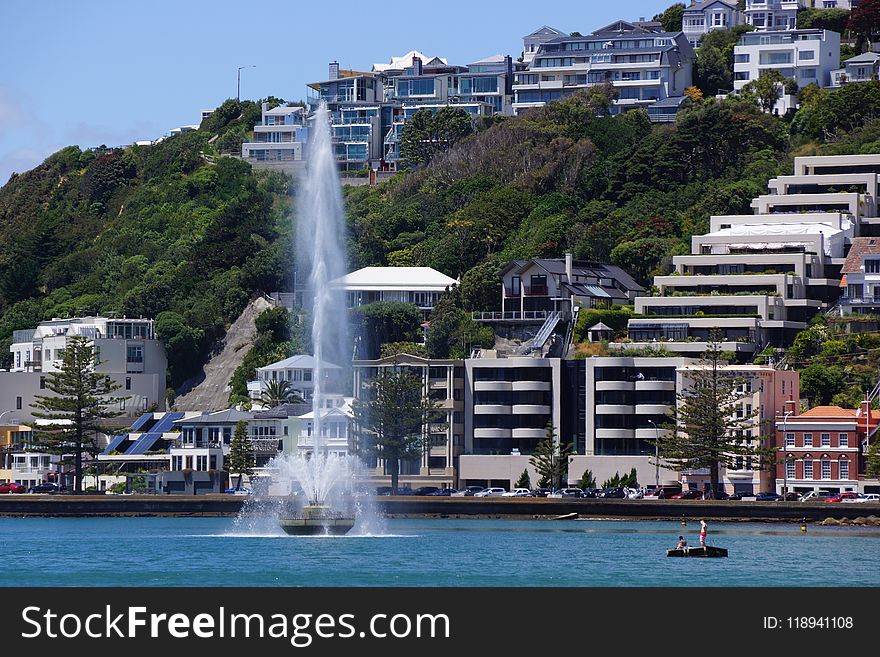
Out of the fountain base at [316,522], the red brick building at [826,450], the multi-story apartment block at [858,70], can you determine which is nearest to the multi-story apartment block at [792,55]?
the multi-story apartment block at [858,70]

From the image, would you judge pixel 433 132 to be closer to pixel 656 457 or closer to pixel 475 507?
pixel 656 457

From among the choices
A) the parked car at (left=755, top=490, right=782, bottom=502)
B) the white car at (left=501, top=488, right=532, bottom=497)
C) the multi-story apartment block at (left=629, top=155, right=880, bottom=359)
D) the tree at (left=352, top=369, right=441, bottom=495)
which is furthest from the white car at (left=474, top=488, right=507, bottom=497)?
the multi-story apartment block at (left=629, top=155, right=880, bottom=359)

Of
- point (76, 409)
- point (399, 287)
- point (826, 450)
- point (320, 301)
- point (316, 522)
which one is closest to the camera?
point (316, 522)

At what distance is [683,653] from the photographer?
156ft

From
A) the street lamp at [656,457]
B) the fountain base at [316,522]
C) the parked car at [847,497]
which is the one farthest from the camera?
the street lamp at [656,457]

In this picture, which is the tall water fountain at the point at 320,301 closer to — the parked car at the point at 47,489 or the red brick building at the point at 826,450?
the red brick building at the point at 826,450

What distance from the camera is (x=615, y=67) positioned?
18875 centimetres

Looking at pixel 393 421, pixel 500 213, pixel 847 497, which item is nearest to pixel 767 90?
pixel 500 213

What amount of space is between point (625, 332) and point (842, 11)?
70.4 m

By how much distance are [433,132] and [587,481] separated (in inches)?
2944

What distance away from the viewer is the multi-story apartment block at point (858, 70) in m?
174

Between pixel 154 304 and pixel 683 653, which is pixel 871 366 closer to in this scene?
pixel 154 304

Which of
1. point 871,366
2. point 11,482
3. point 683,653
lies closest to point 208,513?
point 11,482

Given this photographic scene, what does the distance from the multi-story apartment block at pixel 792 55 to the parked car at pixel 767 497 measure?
67.6 meters
